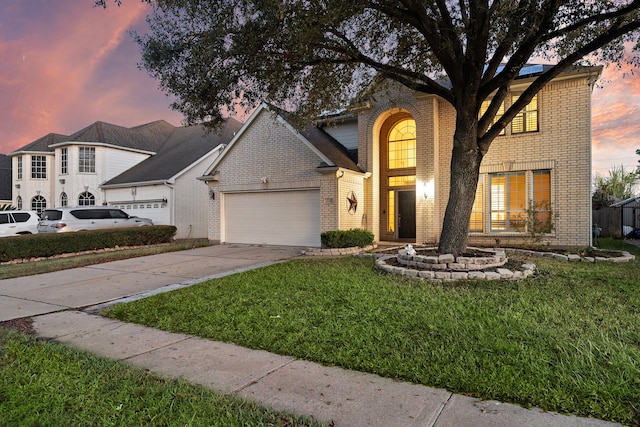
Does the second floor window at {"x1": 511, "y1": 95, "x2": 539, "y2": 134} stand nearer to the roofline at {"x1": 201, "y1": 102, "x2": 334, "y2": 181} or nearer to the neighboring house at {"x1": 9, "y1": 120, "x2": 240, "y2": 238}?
the roofline at {"x1": 201, "y1": 102, "x2": 334, "y2": 181}

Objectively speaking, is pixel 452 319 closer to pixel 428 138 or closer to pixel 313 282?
pixel 313 282

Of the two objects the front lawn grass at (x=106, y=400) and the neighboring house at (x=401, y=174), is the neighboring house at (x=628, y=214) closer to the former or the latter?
the neighboring house at (x=401, y=174)

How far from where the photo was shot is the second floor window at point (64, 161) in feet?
73.9

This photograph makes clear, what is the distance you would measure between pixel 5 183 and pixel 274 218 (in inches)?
946

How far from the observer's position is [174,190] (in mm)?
18797

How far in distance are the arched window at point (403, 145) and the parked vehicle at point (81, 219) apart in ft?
39.5

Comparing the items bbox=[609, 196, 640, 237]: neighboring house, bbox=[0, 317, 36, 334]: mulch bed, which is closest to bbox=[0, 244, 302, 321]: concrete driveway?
bbox=[0, 317, 36, 334]: mulch bed

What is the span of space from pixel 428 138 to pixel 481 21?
606 centimetres

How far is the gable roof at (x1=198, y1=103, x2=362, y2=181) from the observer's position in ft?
43.0

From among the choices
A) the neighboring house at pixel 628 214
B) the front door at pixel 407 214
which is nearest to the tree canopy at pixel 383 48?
the front door at pixel 407 214

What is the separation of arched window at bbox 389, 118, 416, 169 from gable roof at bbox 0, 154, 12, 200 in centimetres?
2706

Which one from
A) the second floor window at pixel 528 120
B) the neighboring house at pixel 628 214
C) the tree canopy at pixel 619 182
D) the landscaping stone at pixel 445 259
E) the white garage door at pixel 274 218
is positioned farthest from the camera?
the tree canopy at pixel 619 182

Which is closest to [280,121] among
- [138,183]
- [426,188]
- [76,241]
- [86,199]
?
[426,188]

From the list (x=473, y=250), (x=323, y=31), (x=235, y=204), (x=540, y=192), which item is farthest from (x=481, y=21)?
(x=235, y=204)
